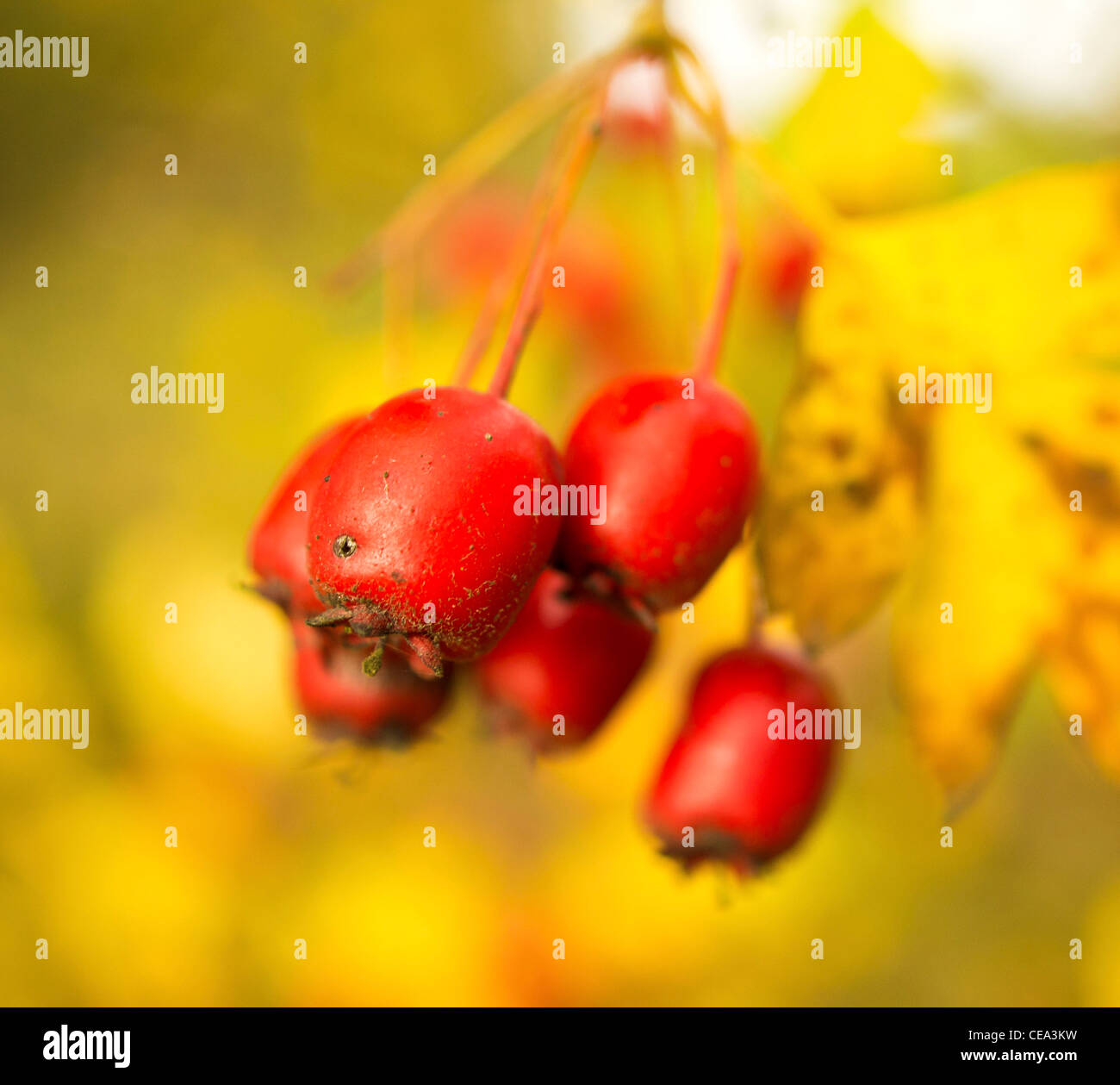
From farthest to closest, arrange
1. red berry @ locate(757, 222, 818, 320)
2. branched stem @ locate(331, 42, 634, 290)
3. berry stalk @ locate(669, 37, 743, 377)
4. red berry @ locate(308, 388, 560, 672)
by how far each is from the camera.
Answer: red berry @ locate(757, 222, 818, 320) → branched stem @ locate(331, 42, 634, 290) → berry stalk @ locate(669, 37, 743, 377) → red berry @ locate(308, 388, 560, 672)

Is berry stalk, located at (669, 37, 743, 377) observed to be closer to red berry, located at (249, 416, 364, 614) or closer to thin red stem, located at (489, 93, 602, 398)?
thin red stem, located at (489, 93, 602, 398)

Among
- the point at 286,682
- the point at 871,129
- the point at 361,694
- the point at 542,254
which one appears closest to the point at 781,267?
the point at 871,129

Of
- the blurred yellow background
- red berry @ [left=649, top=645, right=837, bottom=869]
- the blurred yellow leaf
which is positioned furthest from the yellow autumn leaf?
the blurred yellow background

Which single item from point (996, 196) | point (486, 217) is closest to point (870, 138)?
point (996, 196)

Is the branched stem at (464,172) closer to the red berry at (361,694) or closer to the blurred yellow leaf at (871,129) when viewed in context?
the red berry at (361,694)

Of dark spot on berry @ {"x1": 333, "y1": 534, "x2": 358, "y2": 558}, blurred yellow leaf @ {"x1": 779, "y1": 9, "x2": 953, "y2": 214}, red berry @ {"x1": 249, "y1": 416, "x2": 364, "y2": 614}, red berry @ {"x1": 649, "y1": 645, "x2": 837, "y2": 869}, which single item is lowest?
red berry @ {"x1": 649, "y1": 645, "x2": 837, "y2": 869}

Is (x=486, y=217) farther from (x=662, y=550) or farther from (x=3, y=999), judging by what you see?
(x=3, y=999)
